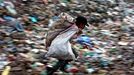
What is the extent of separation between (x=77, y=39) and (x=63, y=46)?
2152mm

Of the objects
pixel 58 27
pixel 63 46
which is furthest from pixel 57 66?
pixel 58 27

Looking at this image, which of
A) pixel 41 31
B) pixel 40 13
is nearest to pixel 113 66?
pixel 41 31

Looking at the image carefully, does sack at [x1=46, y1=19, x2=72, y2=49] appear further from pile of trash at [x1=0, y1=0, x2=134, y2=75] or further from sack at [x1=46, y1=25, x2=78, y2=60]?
pile of trash at [x1=0, y1=0, x2=134, y2=75]

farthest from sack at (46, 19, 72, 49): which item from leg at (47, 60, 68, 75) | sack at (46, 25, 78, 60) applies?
leg at (47, 60, 68, 75)

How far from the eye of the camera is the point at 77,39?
24.2 ft

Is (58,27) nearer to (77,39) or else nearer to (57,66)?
(57,66)

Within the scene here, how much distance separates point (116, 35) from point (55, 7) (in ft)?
6.16

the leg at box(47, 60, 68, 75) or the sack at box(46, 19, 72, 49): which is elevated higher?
the sack at box(46, 19, 72, 49)

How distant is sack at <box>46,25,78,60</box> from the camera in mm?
5234

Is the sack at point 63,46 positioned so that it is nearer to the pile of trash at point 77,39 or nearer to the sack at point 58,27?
the sack at point 58,27

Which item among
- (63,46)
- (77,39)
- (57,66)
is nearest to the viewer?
(63,46)

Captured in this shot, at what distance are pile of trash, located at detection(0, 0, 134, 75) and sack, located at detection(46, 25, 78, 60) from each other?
0.43 meters

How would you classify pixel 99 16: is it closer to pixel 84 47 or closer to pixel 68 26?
pixel 84 47

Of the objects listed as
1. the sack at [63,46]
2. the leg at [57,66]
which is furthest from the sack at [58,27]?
the leg at [57,66]
